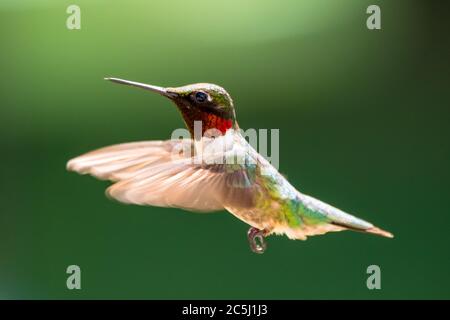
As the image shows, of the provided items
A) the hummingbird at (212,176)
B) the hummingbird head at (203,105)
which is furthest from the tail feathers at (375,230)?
the hummingbird head at (203,105)

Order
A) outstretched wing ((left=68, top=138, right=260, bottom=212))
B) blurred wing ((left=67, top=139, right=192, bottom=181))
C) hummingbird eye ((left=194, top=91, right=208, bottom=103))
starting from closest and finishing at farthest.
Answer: outstretched wing ((left=68, top=138, right=260, bottom=212)) < hummingbird eye ((left=194, top=91, right=208, bottom=103)) < blurred wing ((left=67, top=139, right=192, bottom=181))

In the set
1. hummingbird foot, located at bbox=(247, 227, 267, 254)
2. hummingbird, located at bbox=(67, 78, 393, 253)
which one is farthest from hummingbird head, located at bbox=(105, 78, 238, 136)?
hummingbird foot, located at bbox=(247, 227, 267, 254)

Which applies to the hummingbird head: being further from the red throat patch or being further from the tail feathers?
the tail feathers

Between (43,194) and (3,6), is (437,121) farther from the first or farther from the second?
(3,6)

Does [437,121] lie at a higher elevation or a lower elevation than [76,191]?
higher

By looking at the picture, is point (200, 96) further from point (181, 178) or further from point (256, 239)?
point (256, 239)

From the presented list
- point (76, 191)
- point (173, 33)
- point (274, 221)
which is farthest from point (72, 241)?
point (274, 221)
